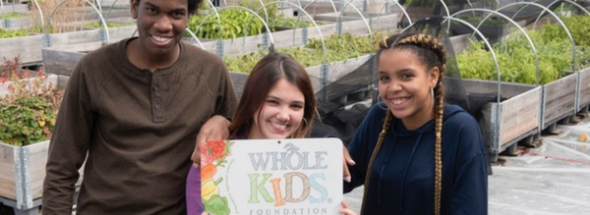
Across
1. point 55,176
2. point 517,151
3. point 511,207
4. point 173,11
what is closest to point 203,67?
point 173,11

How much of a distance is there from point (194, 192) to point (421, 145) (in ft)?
2.41

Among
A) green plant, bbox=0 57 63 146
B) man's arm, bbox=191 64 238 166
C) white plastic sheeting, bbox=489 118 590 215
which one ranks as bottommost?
white plastic sheeting, bbox=489 118 590 215

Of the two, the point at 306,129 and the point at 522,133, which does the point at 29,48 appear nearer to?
the point at 522,133

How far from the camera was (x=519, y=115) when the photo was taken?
763cm

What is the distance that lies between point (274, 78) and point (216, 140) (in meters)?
0.27

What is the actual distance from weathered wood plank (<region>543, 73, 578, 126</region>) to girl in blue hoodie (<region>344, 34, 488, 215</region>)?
563 cm

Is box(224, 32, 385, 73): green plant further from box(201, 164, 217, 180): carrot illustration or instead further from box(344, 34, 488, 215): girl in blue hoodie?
box(201, 164, 217, 180): carrot illustration

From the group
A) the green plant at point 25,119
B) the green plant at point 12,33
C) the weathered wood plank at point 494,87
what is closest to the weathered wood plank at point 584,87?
the weathered wood plank at point 494,87

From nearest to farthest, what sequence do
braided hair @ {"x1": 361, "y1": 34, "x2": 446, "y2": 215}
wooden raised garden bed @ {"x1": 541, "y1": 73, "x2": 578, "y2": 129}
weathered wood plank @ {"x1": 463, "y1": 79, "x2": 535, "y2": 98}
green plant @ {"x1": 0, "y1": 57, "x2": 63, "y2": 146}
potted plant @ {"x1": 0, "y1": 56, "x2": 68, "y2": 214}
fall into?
braided hair @ {"x1": 361, "y1": 34, "x2": 446, "y2": 215} < potted plant @ {"x1": 0, "y1": 56, "x2": 68, "y2": 214} < green plant @ {"x1": 0, "y1": 57, "x2": 63, "y2": 146} < weathered wood plank @ {"x1": 463, "y1": 79, "x2": 535, "y2": 98} < wooden raised garden bed @ {"x1": 541, "y1": 73, "x2": 578, "y2": 129}

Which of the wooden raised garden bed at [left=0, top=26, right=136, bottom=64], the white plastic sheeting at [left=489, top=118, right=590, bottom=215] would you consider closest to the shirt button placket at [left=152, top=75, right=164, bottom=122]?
the white plastic sheeting at [left=489, top=118, right=590, bottom=215]

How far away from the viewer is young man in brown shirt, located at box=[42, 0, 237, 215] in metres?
2.58

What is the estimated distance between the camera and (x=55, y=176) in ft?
8.70

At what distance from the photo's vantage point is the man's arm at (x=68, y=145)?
2609 mm

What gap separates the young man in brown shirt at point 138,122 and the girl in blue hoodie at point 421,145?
1.71 feet
